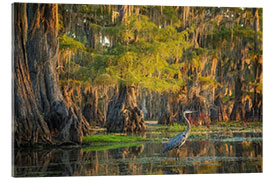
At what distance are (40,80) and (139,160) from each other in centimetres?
360

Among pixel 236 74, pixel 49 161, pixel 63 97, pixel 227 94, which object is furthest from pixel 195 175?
pixel 236 74

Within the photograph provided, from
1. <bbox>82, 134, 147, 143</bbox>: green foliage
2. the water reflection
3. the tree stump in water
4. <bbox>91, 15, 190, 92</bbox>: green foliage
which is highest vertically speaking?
<bbox>91, 15, 190, 92</bbox>: green foliage

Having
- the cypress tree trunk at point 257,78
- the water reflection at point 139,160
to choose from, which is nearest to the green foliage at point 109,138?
the water reflection at point 139,160

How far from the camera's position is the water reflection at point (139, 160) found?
357 inches

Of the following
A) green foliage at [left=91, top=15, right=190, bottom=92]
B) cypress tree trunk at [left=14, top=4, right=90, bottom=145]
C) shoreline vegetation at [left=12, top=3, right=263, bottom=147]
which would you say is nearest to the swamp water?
cypress tree trunk at [left=14, top=4, right=90, bottom=145]

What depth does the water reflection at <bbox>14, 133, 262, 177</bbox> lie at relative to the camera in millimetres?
9070

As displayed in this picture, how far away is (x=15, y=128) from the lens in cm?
973

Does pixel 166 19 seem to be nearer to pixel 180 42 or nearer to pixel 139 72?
pixel 180 42

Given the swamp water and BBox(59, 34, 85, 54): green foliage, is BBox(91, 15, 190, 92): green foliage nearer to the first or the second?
BBox(59, 34, 85, 54): green foliage

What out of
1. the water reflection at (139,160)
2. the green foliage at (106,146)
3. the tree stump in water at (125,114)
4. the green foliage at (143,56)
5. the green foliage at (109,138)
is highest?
the green foliage at (143,56)

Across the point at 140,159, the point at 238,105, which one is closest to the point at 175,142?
the point at 140,159

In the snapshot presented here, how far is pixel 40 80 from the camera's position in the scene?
12.2 metres

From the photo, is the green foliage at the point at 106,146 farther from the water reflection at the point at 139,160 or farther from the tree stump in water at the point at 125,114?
the tree stump in water at the point at 125,114
